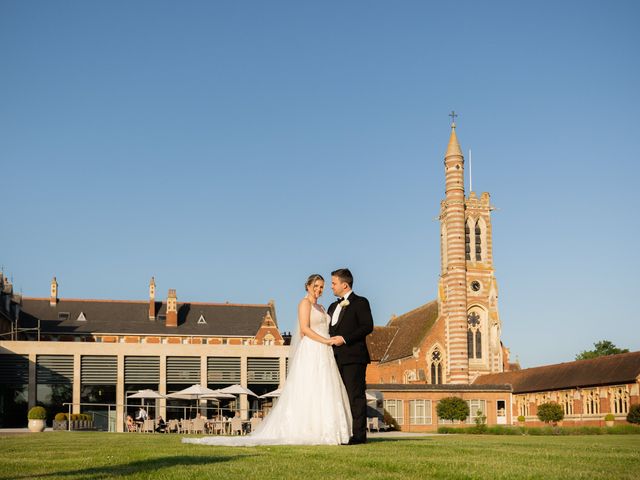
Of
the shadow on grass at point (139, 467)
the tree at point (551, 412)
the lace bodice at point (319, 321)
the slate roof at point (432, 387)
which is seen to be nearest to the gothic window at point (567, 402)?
the tree at point (551, 412)

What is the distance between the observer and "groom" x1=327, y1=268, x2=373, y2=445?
1135cm

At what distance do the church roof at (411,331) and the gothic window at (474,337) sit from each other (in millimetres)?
3124

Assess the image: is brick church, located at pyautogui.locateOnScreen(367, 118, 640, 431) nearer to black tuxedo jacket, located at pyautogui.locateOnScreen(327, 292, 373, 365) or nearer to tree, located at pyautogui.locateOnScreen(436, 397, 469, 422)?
tree, located at pyautogui.locateOnScreen(436, 397, 469, 422)

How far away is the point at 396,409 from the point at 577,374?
42.7 ft

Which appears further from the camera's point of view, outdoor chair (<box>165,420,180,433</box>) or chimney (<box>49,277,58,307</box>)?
chimney (<box>49,277,58,307</box>)

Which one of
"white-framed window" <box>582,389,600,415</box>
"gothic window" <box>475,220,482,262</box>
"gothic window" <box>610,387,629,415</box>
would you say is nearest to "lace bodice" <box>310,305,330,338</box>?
"gothic window" <box>610,387,629,415</box>

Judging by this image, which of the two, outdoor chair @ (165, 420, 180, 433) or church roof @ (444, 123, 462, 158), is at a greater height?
church roof @ (444, 123, 462, 158)

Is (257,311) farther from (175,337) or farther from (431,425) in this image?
(431,425)

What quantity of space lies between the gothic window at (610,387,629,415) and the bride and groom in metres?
40.2

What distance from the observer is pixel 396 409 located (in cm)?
5772

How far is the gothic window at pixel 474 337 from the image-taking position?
70312 mm

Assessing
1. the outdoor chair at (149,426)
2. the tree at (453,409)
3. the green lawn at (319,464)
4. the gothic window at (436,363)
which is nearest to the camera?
the green lawn at (319,464)

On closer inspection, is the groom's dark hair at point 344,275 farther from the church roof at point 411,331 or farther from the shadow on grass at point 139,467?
the church roof at point 411,331

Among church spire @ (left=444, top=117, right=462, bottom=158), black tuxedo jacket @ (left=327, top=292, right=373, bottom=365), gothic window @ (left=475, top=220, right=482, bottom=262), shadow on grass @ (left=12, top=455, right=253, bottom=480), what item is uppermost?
church spire @ (left=444, top=117, right=462, bottom=158)
